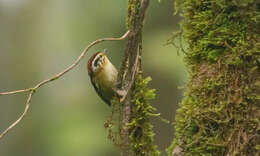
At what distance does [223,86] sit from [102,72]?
177 centimetres

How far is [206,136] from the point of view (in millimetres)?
2645

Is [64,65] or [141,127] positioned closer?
[141,127]

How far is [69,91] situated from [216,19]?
14.5m

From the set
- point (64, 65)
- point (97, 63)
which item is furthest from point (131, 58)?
point (64, 65)

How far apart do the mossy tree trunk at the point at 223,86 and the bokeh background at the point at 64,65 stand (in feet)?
16.1

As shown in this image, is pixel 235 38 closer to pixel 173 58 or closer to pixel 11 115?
pixel 173 58

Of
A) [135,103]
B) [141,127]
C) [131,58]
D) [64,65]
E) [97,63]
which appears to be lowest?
[141,127]

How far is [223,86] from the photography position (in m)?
2.65

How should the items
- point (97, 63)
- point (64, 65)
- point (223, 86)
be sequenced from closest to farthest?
point (223, 86) < point (97, 63) < point (64, 65)

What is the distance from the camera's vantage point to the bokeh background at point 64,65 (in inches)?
340

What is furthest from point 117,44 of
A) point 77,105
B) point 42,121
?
point 42,121

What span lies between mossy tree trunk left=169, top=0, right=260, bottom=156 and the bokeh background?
4.90 m

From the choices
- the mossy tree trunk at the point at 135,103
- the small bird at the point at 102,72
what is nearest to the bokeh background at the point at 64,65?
the small bird at the point at 102,72

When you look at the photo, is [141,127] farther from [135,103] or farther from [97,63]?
[97,63]
